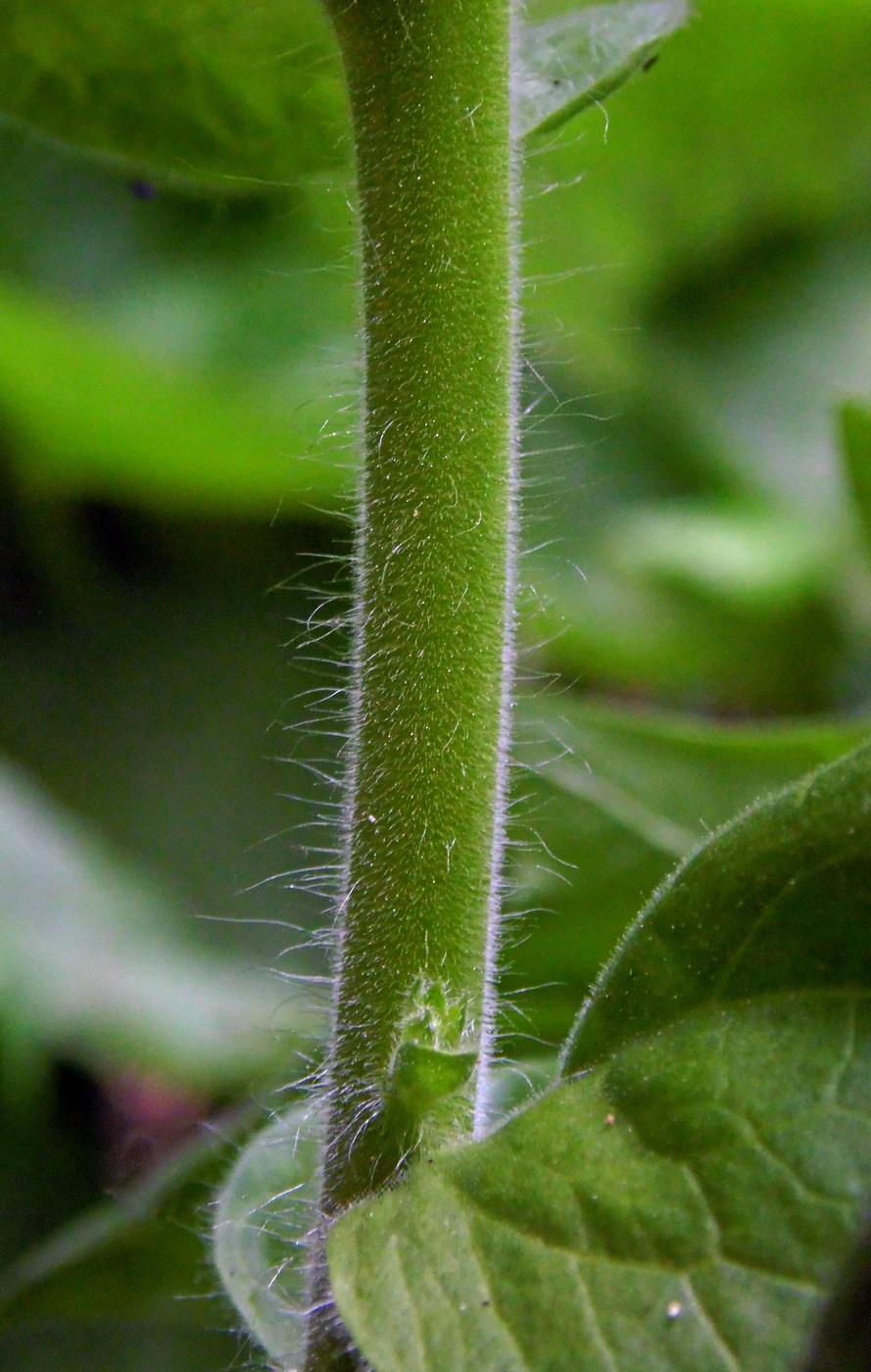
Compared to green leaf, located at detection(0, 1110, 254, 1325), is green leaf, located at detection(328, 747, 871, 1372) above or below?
above

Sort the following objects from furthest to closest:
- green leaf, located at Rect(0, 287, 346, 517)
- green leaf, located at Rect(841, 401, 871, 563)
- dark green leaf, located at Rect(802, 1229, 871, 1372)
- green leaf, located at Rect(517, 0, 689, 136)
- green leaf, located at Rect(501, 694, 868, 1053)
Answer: green leaf, located at Rect(0, 287, 346, 517)
green leaf, located at Rect(841, 401, 871, 563)
green leaf, located at Rect(501, 694, 868, 1053)
green leaf, located at Rect(517, 0, 689, 136)
dark green leaf, located at Rect(802, 1229, 871, 1372)

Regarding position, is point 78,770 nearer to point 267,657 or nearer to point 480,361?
point 267,657

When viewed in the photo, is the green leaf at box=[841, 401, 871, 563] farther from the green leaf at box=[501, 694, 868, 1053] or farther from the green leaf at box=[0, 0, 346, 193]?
the green leaf at box=[0, 0, 346, 193]

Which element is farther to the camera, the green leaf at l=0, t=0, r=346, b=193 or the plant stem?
the green leaf at l=0, t=0, r=346, b=193

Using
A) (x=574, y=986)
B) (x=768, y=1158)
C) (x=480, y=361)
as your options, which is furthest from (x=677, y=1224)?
(x=574, y=986)

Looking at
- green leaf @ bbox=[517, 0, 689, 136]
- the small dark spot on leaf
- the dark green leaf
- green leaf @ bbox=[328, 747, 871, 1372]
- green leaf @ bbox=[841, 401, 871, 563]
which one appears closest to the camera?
the dark green leaf

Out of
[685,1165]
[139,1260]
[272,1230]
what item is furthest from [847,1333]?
[139,1260]

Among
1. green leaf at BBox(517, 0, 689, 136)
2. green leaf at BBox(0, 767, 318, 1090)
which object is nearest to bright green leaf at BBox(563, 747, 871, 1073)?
green leaf at BBox(517, 0, 689, 136)
